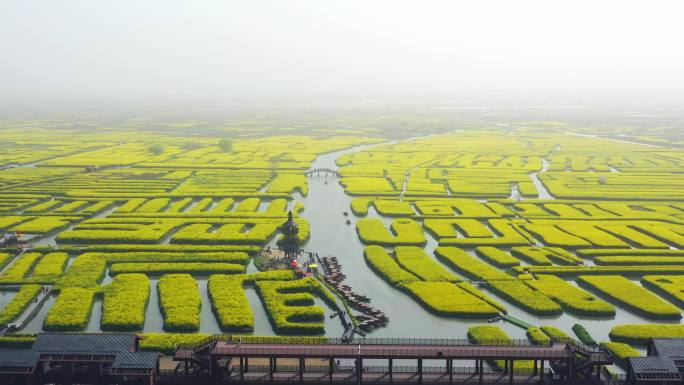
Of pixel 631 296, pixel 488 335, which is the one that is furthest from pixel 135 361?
pixel 631 296

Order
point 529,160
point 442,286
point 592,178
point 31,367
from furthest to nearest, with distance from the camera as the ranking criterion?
point 529,160, point 592,178, point 442,286, point 31,367

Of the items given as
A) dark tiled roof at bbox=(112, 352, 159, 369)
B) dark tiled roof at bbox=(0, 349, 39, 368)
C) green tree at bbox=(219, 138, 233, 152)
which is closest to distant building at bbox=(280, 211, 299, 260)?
dark tiled roof at bbox=(112, 352, 159, 369)

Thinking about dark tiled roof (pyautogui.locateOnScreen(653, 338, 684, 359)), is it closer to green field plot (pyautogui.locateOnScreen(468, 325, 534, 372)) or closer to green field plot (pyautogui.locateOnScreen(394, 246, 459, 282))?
green field plot (pyautogui.locateOnScreen(468, 325, 534, 372))

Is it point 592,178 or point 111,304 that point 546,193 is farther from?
point 111,304

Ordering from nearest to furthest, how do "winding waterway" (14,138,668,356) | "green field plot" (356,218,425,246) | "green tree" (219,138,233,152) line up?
1. "winding waterway" (14,138,668,356)
2. "green field plot" (356,218,425,246)
3. "green tree" (219,138,233,152)

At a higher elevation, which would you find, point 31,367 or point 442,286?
point 31,367

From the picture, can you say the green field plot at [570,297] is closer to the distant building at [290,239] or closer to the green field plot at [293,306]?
the green field plot at [293,306]

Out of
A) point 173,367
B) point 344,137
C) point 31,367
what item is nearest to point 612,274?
point 173,367

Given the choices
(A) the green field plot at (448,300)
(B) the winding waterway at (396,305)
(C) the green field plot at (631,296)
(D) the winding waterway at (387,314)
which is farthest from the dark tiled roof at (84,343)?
(C) the green field plot at (631,296)
